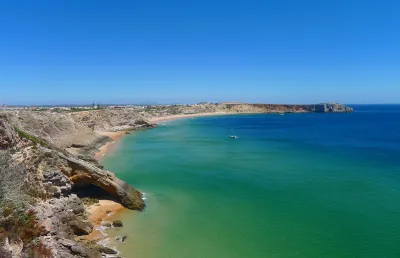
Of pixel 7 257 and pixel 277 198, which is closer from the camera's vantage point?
pixel 7 257

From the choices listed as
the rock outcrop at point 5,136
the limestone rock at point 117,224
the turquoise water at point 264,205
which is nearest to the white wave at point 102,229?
the limestone rock at point 117,224

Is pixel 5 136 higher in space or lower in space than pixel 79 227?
higher

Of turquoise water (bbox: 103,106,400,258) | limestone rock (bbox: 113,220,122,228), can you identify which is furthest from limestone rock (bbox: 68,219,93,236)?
turquoise water (bbox: 103,106,400,258)

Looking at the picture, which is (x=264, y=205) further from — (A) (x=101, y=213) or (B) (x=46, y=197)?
(B) (x=46, y=197)

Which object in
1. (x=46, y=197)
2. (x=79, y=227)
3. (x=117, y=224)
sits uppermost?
(x=46, y=197)

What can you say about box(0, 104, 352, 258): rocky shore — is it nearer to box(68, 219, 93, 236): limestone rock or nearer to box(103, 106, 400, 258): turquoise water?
box(68, 219, 93, 236): limestone rock

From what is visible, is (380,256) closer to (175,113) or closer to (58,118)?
(58,118)

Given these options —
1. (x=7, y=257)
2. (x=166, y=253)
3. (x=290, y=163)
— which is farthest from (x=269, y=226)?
(x=290, y=163)

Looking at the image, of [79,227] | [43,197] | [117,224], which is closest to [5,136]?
[43,197]
